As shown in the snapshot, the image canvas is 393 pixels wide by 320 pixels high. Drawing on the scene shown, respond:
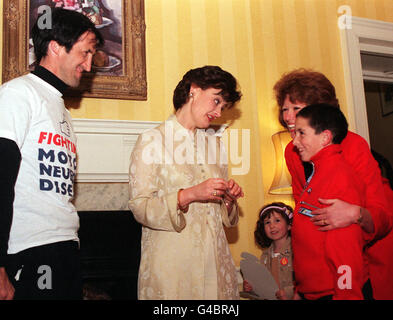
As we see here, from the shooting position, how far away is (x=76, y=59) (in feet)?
5.89

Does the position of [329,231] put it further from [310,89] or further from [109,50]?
[109,50]

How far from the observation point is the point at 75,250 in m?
1.60

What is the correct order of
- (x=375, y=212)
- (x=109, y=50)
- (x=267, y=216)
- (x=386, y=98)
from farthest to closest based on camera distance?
(x=386, y=98)
(x=267, y=216)
(x=109, y=50)
(x=375, y=212)

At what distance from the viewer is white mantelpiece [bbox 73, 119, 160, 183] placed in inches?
97.3

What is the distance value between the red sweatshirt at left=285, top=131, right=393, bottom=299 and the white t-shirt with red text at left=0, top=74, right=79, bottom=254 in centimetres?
115

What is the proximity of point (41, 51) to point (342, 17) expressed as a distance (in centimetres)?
247

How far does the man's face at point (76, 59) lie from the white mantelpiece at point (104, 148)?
2.24 feet

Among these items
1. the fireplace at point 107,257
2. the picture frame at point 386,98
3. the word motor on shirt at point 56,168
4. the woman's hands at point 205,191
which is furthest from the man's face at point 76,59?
the picture frame at point 386,98

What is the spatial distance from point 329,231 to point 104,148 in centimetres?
144

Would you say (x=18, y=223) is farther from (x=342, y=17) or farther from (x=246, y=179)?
(x=342, y=17)

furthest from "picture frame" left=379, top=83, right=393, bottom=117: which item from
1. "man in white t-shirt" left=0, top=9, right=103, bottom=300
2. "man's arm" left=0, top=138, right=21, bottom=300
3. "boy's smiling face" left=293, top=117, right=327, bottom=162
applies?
"man's arm" left=0, top=138, right=21, bottom=300

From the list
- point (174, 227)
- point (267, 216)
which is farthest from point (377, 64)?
point (174, 227)

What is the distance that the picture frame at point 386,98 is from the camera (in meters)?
5.82
